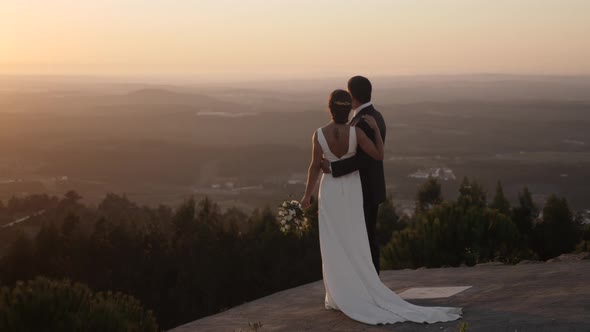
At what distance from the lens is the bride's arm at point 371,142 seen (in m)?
7.01

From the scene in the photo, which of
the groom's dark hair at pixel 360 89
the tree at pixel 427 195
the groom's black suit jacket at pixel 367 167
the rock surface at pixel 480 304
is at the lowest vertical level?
the tree at pixel 427 195

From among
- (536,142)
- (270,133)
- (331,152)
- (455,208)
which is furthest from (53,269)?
(270,133)

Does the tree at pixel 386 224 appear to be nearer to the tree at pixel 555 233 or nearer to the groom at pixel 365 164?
the tree at pixel 555 233

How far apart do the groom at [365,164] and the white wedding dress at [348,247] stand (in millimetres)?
87

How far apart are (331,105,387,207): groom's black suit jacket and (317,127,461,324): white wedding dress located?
3.2 inches

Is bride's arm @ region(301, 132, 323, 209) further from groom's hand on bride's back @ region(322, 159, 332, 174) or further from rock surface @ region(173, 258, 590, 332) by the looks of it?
rock surface @ region(173, 258, 590, 332)

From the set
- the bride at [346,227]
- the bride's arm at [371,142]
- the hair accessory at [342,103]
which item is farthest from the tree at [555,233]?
the hair accessory at [342,103]

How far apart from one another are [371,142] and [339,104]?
47 centimetres

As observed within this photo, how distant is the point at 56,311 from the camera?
6.91m

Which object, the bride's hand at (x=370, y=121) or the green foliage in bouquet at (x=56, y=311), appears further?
the bride's hand at (x=370, y=121)

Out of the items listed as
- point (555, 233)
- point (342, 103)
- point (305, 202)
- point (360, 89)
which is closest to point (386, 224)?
point (555, 233)

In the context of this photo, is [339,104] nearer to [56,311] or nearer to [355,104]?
[355,104]

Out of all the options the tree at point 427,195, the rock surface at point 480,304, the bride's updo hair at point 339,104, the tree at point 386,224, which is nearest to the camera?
the rock surface at point 480,304

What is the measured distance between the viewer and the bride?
6996mm
